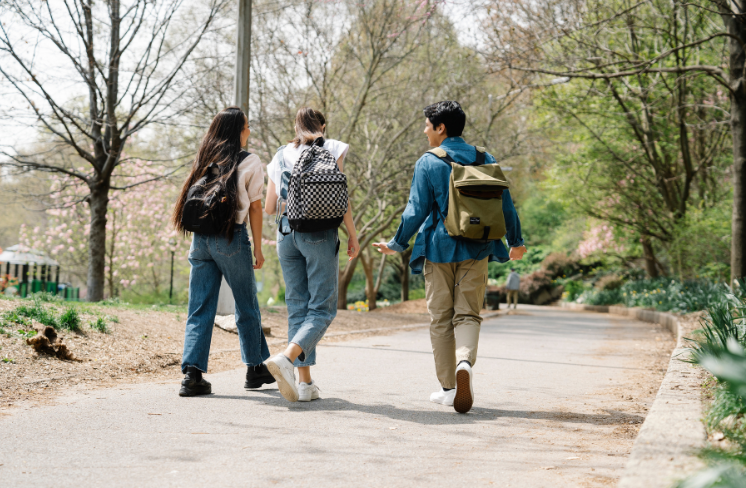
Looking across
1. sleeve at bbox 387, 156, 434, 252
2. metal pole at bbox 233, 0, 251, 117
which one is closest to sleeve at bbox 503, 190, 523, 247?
sleeve at bbox 387, 156, 434, 252

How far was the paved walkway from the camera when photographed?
113 inches

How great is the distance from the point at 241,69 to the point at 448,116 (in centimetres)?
510

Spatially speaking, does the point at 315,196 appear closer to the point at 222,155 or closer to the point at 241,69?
the point at 222,155

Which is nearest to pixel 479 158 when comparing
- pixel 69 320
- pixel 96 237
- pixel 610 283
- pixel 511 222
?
pixel 511 222

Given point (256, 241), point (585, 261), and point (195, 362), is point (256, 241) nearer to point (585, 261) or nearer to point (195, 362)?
point (195, 362)

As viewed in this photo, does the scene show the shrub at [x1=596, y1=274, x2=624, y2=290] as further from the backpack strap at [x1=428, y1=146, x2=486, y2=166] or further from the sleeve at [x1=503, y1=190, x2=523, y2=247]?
the backpack strap at [x1=428, y1=146, x2=486, y2=166]

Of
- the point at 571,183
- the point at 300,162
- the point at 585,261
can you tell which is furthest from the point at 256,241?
the point at 585,261

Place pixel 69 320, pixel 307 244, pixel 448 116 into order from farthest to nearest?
pixel 69 320 → pixel 448 116 → pixel 307 244

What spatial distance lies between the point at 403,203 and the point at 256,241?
13525 mm

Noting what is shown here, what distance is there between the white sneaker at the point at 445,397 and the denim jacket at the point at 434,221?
862 millimetres

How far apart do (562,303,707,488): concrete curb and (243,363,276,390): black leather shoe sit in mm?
2693

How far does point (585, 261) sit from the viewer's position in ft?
108

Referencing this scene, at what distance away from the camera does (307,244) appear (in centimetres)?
439

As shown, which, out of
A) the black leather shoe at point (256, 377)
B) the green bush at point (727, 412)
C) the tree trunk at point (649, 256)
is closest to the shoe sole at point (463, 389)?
the green bush at point (727, 412)
